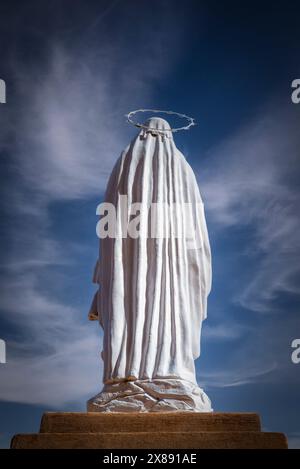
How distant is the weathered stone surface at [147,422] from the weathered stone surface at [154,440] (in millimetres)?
245

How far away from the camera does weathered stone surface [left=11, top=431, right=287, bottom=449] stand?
5574mm

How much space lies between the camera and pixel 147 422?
5.98 m

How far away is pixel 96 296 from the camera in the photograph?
26.9 ft

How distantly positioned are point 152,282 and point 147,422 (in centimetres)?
195

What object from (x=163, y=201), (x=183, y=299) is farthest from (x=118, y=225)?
(x=183, y=299)

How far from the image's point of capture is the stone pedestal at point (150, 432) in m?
5.60

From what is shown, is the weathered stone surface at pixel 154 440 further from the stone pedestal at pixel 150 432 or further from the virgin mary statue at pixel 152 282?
the virgin mary statue at pixel 152 282

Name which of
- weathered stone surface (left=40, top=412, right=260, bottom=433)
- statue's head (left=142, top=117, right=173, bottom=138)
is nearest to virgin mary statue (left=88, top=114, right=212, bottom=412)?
statue's head (left=142, top=117, right=173, bottom=138)

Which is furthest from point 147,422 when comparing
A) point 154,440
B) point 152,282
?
point 152,282

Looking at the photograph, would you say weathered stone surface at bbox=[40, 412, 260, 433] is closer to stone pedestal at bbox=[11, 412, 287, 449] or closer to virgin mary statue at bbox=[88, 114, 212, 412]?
stone pedestal at bbox=[11, 412, 287, 449]

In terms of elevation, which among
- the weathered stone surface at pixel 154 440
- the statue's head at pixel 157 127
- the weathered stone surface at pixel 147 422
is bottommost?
the weathered stone surface at pixel 154 440

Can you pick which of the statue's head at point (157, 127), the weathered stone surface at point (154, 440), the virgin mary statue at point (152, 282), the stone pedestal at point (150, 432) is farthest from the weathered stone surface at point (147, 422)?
the statue's head at point (157, 127)
